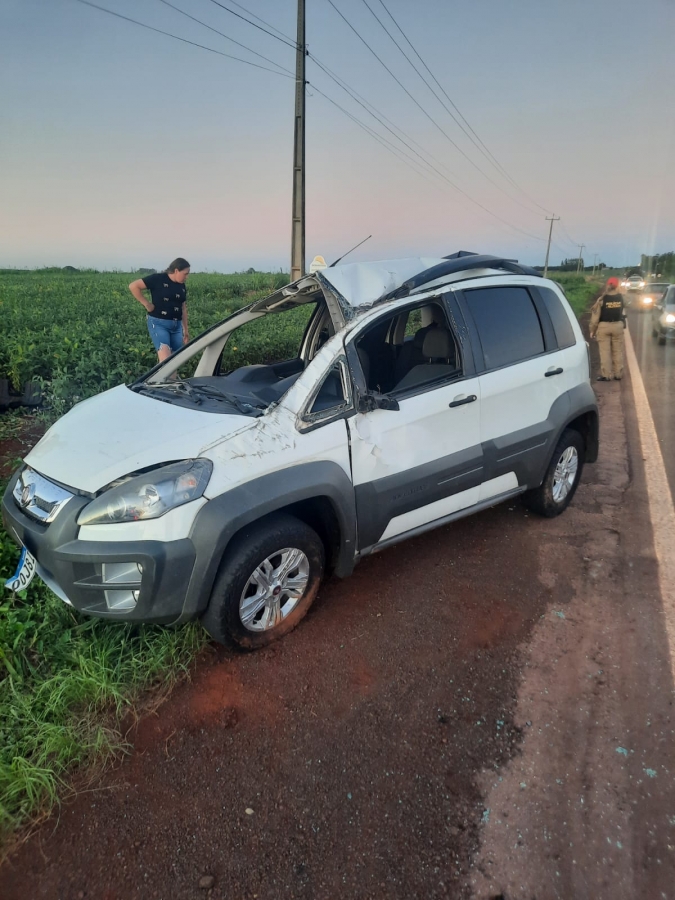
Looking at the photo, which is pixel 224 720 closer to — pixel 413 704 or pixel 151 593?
pixel 151 593

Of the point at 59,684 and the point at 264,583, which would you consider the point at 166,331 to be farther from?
the point at 59,684

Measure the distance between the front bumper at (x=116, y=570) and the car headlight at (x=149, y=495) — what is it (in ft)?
0.33

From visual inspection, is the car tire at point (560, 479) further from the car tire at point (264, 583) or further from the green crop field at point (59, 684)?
the green crop field at point (59, 684)

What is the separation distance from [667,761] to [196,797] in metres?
1.93

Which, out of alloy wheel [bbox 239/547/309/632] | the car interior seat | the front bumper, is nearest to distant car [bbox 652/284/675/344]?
the car interior seat

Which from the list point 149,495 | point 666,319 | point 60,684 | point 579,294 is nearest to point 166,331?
point 149,495

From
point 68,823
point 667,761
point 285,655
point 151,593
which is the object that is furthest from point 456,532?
point 68,823

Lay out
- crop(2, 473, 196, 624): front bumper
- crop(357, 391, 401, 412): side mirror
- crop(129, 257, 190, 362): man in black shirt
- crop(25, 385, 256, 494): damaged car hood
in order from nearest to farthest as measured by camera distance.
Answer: crop(2, 473, 196, 624): front bumper → crop(25, 385, 256, 494): damaged car hood → crop(357, 391, 401, 412): side mirror → crop(129, 257, 190, 362): man in black shirt

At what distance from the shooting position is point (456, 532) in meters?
4.45

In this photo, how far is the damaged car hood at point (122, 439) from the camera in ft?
9.06

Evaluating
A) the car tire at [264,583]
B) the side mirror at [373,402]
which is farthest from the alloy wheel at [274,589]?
the side mirror at [373,402]

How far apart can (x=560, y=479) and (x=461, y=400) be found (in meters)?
1.51

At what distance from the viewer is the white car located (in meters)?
2.67

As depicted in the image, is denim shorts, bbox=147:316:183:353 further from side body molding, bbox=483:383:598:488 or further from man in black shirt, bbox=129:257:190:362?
side body molding, bbox=483:383:598:488
